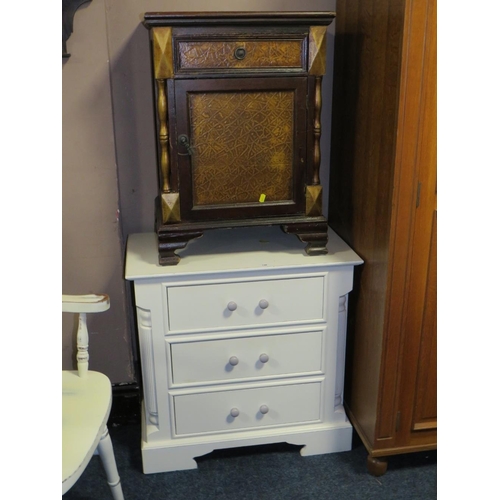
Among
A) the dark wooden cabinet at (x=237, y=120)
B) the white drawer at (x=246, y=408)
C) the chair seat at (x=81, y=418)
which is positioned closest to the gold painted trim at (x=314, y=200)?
the dark wooden cabinet at (x=237, y=120)

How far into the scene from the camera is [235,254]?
1946 mm

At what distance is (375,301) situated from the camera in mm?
1861

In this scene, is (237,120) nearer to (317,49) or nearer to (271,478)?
(317,49)

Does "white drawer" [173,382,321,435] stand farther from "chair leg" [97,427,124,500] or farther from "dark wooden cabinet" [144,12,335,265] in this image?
"dark wooden cabinet" [144,12,335,265]

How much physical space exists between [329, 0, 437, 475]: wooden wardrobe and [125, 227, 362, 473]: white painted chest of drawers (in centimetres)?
11

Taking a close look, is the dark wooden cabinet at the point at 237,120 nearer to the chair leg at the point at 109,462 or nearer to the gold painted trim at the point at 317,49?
the gold painted trim at the point at 317,49

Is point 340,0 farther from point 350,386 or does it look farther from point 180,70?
point 350,386

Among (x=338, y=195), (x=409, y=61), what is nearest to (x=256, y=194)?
(x=338, y=195)

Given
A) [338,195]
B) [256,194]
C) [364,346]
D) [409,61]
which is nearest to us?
[409,61]

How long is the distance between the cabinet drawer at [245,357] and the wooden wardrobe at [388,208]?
0.21 meters

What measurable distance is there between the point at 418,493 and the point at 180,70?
157cm

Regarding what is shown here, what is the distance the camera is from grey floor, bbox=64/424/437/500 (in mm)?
1937

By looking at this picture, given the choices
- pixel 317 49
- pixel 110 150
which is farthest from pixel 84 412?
pixel 317 49

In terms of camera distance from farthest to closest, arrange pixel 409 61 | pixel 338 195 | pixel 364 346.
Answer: pixel 338 195
pixel 364 346
pixel 409 61
